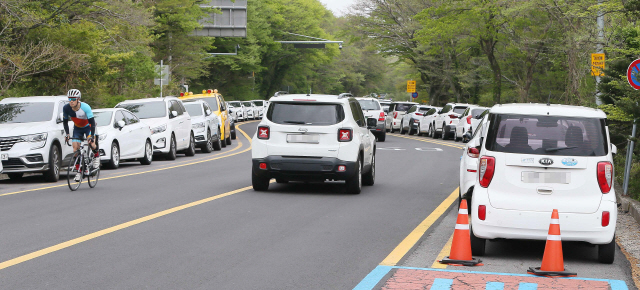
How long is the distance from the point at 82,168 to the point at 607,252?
380 inches

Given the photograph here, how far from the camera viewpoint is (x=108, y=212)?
37.3 ft

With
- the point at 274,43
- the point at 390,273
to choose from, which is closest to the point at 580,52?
the point at 390,273

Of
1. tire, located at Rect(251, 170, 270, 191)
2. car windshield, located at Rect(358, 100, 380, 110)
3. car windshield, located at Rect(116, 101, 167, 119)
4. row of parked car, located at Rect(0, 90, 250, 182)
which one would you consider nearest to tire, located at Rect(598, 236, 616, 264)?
tire, located at Rect(251, 170, 270, 191)

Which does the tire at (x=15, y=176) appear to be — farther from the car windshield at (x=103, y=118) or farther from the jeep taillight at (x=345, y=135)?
the jeep taillight at (x=345, y=135)

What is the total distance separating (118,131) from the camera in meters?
20.3

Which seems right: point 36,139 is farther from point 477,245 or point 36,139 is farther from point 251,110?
point 251,110

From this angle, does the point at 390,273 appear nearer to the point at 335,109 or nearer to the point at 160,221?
the point at 160,221

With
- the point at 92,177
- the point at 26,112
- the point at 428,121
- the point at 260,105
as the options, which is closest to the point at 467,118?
the point at 428,121

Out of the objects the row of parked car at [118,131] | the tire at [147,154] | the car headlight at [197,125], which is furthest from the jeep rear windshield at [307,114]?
the car headlight at [197,125]

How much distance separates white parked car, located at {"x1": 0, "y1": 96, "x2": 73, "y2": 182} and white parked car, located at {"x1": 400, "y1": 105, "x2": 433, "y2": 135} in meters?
27.4

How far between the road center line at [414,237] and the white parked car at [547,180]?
811 mm

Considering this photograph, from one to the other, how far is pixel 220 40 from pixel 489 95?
32.4m

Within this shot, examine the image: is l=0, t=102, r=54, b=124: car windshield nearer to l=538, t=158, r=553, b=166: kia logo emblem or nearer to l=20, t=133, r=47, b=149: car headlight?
l=20, t=133, r=47, b=149: car headlight

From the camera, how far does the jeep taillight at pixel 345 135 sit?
1366cm
